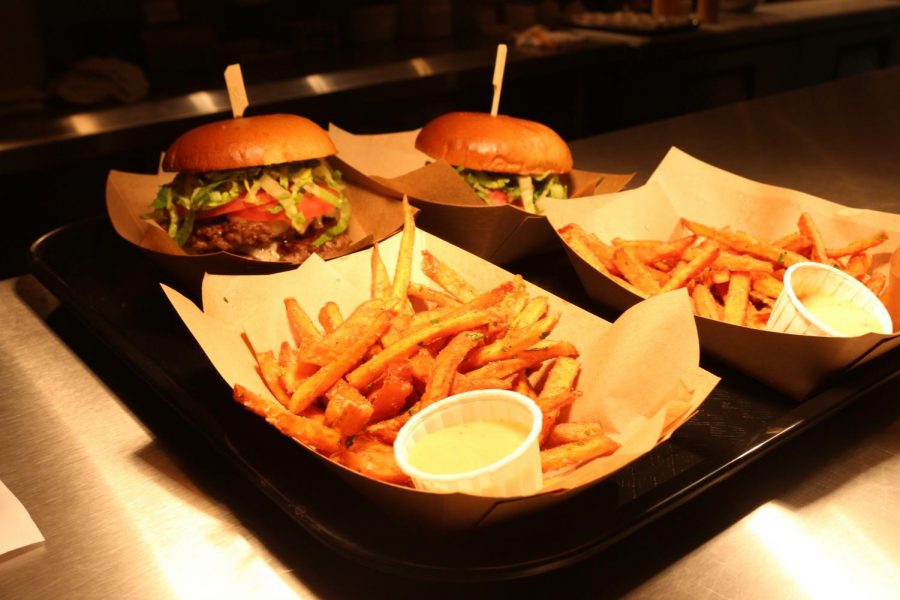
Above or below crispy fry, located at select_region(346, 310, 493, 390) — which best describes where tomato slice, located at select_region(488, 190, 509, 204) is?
below

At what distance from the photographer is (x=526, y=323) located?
1.55m

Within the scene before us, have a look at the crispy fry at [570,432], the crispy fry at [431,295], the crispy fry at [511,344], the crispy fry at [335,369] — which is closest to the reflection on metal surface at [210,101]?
the crispy fry at [431,295]

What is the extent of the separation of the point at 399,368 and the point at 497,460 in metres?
0.31

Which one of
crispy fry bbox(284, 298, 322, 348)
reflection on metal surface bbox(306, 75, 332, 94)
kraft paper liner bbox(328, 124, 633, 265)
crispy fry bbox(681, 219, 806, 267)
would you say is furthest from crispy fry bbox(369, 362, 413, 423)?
reflection on metal surface bbox(306, 75, 332, 94)

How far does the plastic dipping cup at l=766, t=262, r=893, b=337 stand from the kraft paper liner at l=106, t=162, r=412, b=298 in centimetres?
94

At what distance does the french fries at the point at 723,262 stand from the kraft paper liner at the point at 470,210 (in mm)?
144

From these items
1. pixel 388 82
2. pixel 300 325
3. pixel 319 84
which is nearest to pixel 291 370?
pixel 300 325

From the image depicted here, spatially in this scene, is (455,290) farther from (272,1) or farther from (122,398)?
(272,1)

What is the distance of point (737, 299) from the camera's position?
1.74 meters

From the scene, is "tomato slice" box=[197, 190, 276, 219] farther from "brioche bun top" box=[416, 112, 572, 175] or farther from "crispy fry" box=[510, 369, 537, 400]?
"crispy fry" box=[510, 369, 537, 400]

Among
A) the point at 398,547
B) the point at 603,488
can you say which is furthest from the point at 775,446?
the point at 398,547

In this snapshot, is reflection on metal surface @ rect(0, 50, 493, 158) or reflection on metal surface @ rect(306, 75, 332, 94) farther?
reflection on metal surface @ rect(306, 75, 332, 94)

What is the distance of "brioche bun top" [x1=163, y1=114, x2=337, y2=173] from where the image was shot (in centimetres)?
219

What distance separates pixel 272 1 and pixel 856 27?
5166 millimetres
